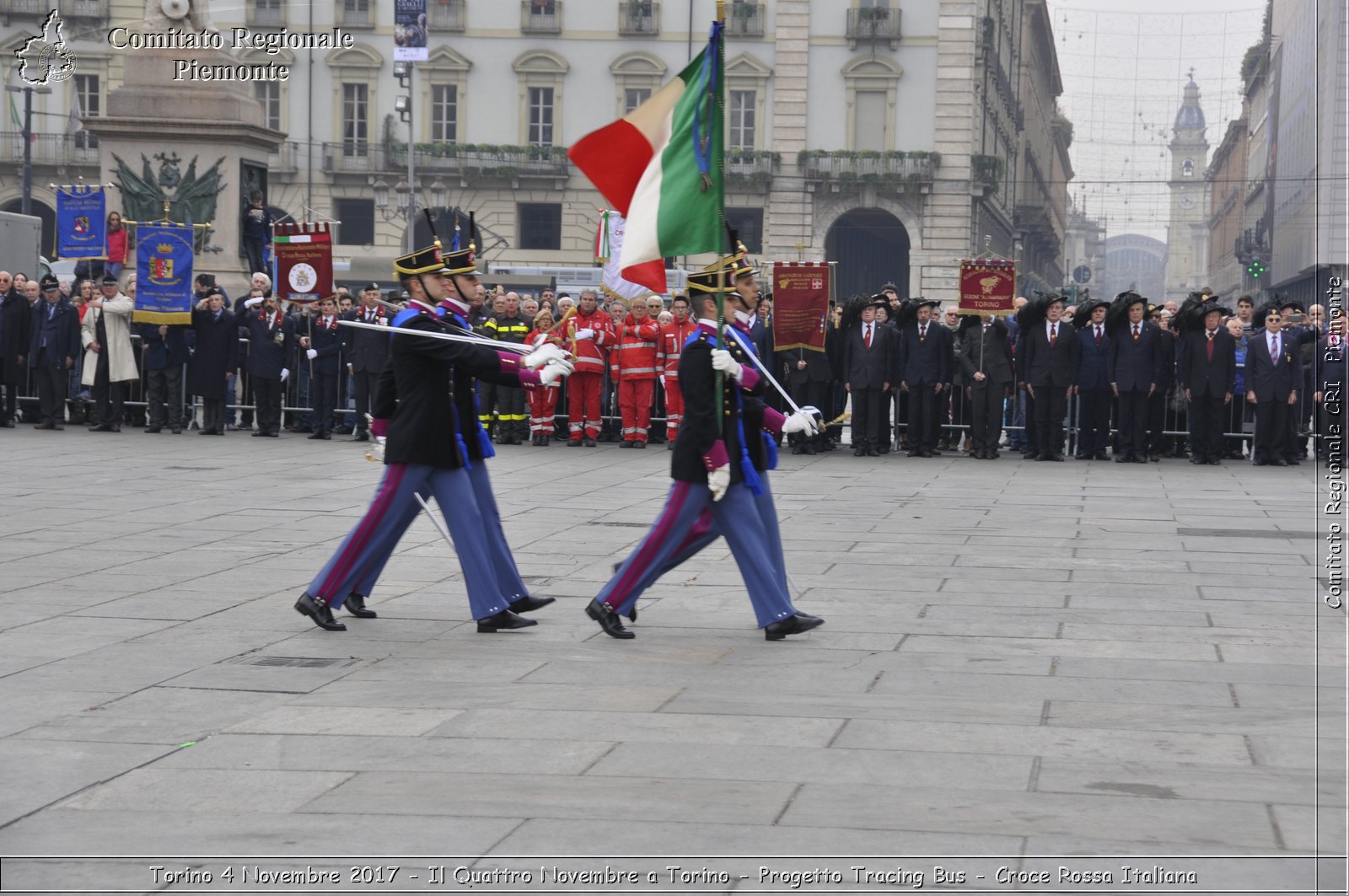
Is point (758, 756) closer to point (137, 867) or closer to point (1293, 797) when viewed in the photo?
point (1293, 797)

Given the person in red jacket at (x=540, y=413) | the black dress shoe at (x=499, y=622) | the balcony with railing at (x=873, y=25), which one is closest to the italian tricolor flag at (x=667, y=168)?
the black dress shoe at (x=499, y=622)

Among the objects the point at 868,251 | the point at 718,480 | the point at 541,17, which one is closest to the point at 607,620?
the point at 718,480

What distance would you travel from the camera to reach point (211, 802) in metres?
5.16

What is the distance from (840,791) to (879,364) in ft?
48.6

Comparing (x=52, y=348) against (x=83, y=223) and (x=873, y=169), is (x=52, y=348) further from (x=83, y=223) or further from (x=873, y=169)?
(x=873, y=169)

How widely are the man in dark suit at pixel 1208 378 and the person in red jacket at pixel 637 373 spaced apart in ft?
19.6

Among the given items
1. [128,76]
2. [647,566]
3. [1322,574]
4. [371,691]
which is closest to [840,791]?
[371,691]

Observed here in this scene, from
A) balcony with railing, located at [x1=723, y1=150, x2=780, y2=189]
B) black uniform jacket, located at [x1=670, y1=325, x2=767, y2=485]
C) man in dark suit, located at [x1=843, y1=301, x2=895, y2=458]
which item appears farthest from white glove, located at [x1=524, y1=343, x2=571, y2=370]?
balcony with railing, located at [x1=723, y1=150, x2=780, y2=189]

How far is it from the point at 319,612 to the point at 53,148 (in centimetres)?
5287

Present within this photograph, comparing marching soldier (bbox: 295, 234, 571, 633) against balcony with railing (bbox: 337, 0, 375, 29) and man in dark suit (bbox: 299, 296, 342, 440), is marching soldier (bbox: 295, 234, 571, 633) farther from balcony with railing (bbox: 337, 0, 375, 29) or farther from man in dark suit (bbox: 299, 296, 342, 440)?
balcony with railing (bbox: 337, 0, 375, 29)

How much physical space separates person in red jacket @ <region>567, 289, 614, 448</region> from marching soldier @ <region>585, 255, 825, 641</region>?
482 inches

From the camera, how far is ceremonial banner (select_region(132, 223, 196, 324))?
802 inches

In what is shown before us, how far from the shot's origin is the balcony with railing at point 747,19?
55062mm

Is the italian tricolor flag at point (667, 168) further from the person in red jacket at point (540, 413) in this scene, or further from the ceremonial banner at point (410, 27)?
the ceremonial banner at point (410, 27)
